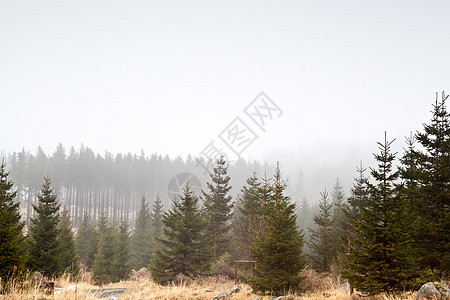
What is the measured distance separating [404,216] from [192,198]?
17.2 metres

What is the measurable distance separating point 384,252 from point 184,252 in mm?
16804

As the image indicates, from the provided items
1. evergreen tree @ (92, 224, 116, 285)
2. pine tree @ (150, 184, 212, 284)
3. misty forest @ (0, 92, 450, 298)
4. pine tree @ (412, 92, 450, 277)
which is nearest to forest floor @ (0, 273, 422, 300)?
misty forest @ (0, 92, 450, 298)

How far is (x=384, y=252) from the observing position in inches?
396

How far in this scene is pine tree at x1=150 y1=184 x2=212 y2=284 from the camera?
23.5 m

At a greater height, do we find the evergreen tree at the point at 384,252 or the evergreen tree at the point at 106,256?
the evergreen tree at the point at 384,252

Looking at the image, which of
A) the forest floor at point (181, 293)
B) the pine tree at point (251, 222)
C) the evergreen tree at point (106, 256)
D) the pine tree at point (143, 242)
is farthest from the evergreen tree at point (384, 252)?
the pine tree at point (143, 242)

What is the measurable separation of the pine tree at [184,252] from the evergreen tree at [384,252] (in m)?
15.2

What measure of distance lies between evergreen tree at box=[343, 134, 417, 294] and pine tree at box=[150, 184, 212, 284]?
15192mm

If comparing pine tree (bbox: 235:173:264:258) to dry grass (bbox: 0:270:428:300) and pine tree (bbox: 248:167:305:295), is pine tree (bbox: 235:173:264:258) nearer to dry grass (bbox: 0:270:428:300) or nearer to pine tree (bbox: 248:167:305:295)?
dry grass (bbox: 0:270:428:300)

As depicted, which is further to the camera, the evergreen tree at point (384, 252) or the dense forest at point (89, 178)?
the dense forest at point (89, 178)

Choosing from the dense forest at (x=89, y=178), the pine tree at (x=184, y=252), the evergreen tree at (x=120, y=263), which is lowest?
the evergreen tree at (x=120, y=263)

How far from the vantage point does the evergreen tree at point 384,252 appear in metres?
9.86

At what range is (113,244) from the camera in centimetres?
3612

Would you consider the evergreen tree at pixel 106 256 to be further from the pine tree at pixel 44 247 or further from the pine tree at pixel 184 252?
the pine tree at pixel 184 252
